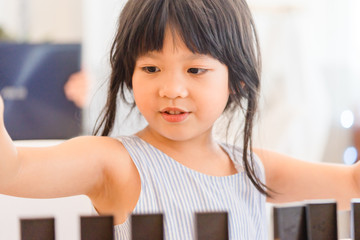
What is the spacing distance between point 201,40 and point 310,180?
374 millimetres

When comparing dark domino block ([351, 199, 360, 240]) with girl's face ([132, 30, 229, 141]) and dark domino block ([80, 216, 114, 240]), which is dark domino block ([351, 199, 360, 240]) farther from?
girl's face ([132, 30, 229, 141])

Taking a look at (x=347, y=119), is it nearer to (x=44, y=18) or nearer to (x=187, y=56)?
(x=44, y=18)

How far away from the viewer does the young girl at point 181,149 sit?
33.0 inches

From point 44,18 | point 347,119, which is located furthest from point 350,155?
point 44,18

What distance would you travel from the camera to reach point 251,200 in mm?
997

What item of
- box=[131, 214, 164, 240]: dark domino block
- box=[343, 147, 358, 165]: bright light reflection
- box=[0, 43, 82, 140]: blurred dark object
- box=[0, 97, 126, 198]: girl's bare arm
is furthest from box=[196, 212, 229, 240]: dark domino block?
box=[343, 147, 358, 165]: bright light reflection

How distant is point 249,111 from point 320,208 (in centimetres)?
50

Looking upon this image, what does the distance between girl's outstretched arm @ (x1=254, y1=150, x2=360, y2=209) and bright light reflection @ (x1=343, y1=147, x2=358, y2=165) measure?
2.19 metres

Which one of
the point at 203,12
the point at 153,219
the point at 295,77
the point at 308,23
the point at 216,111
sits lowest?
the point at 153,219

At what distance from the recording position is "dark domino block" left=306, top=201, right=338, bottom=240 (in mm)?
542

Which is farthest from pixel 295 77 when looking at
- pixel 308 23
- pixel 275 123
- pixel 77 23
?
pixel 77 23

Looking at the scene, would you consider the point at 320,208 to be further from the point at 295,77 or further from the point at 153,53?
the point at 295,77

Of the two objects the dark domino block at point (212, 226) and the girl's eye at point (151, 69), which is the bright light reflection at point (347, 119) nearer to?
the girl's eye at point (151, 69)

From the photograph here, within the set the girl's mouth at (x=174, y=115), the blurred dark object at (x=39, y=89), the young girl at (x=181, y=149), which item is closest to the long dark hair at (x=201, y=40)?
the young girl at (x=181, y=149)
